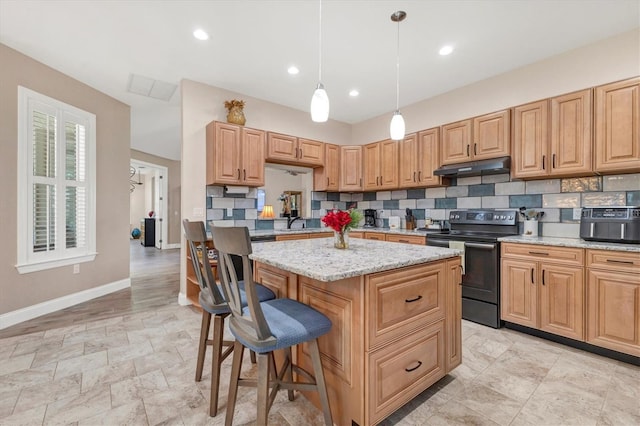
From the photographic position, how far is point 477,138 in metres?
3.43

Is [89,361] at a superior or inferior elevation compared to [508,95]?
inferior

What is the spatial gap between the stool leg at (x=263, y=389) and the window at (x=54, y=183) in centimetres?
347

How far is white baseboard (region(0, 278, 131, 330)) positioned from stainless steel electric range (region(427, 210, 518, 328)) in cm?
448

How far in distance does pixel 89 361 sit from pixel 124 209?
9.25ft

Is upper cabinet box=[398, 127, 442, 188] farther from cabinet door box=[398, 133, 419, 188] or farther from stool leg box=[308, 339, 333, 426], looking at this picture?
stool leg box=[308, 339, 333, 426]

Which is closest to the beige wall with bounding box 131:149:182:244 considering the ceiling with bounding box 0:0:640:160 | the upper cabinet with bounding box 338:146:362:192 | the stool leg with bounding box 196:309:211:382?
the ceiling with bounding box 0:0:640:160

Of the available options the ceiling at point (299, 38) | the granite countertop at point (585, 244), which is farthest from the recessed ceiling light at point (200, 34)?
the granite countertop at point (585, 244)

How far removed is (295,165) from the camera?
4.63m

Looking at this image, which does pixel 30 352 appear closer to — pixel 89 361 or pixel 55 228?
pixel 89 361

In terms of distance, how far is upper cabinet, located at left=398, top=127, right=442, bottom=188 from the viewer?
153 inches

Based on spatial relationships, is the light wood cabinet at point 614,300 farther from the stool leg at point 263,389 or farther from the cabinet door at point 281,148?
the cabinet door at point 281,148

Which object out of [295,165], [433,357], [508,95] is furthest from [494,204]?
[295,165]

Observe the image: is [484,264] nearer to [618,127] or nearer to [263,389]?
[618,127]

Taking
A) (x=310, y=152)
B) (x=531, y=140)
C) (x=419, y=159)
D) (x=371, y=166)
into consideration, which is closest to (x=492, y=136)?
(x=531, y=140)
